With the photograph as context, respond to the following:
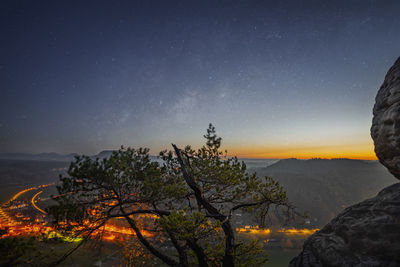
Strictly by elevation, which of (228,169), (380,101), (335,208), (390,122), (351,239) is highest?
(380,101)

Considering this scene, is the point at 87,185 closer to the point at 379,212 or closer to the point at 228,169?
the point at 228,169

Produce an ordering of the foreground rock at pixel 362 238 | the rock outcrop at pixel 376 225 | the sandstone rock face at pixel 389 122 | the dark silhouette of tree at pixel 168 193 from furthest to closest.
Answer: the dark silhouette of tree at pixel 168 193 < the sandstone rock face at pixel 389 122 < the rock outcrop at pixel 376 225 < the foreground rock at pixel 362 238

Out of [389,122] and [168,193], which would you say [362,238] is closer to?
[389,122]

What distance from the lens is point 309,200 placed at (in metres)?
182

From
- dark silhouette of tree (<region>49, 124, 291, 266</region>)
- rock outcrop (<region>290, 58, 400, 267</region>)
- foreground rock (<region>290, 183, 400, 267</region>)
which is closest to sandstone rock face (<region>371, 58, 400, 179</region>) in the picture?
rock outcrop (<region>290, 58, 400, 267</region>)

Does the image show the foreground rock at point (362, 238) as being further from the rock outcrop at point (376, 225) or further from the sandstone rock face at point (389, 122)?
the sandstone rock face at point (389, 122)

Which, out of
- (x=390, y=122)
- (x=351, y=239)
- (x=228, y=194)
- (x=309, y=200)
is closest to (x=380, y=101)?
(x=390, y=122)

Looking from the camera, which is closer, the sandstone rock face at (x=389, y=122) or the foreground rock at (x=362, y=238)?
the foreground rock at (x=362, y=238)

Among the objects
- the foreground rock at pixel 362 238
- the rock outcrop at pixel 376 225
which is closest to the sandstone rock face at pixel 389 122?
the rock outcrop at pixel 376 225

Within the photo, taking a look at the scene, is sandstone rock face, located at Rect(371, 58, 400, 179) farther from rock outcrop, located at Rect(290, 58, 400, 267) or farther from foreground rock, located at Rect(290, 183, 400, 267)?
foreground rock, located at Rect(290, 183, 400, 267)

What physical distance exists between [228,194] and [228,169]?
2086mm

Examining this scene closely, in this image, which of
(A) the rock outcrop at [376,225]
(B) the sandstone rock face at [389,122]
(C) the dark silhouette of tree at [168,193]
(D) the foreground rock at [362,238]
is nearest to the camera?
(D) the foreground rock at [362,238]

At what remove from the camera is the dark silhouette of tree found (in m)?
7.72

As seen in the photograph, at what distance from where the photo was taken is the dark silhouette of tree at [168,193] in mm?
7719
